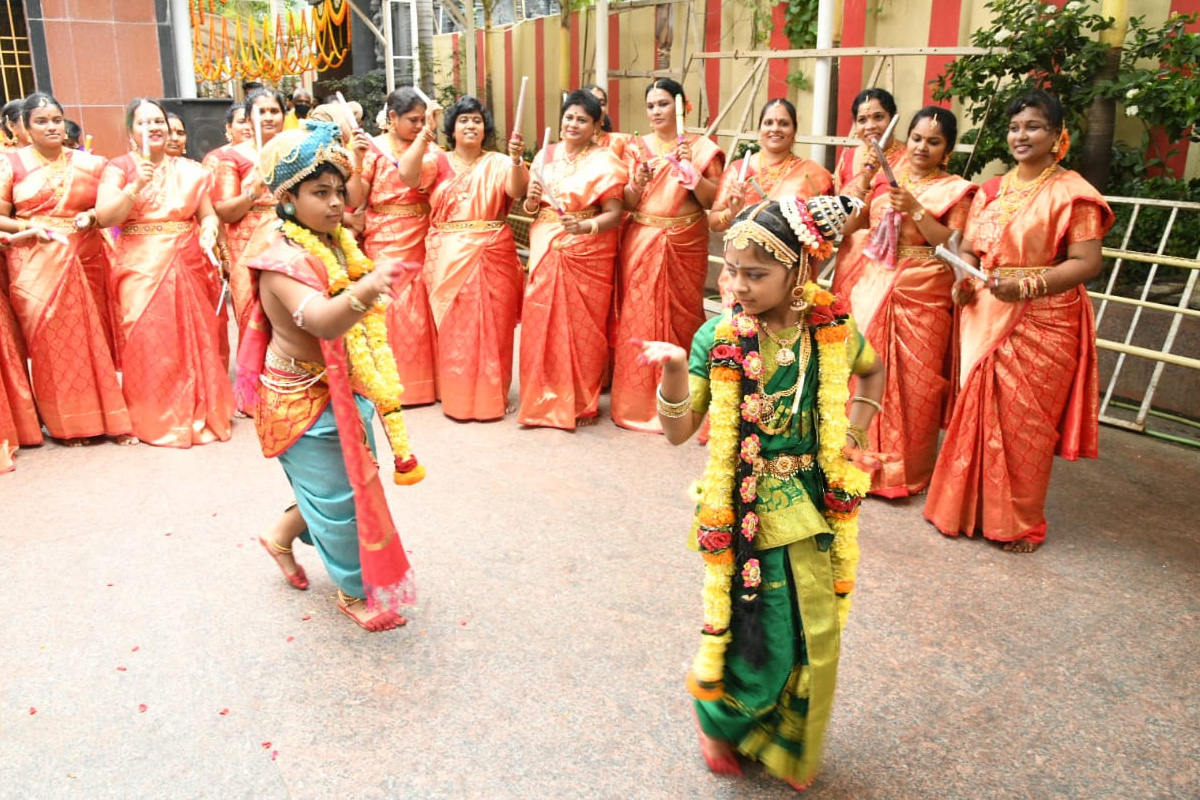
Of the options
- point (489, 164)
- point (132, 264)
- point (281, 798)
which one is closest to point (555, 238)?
point (489, 164)

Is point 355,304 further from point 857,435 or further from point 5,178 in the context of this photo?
point 5,178

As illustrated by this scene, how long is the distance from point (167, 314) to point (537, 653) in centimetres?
310

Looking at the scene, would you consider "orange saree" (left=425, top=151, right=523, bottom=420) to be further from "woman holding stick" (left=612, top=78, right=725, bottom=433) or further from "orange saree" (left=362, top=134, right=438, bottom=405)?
"woman holding stick" (left=612, top=78, right=725, bottom=433)

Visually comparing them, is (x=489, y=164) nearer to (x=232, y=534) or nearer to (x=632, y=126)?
(x=232, y=534)

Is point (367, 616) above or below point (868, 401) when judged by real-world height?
below

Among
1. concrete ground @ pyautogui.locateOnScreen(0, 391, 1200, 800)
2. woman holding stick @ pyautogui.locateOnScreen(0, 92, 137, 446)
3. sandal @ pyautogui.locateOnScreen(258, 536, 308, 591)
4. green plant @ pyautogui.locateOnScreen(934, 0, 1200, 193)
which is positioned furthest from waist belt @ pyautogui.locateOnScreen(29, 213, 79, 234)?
green plant @ pyautogui.locateOnScreen(934, 0, 1200, 193)

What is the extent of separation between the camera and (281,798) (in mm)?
2473

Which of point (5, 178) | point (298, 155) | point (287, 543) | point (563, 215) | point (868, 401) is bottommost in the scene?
point (287, 543)

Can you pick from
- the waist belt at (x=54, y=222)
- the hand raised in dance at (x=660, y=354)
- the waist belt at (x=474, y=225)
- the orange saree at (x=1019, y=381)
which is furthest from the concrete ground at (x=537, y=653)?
the waist belt at (x=474, y=225)

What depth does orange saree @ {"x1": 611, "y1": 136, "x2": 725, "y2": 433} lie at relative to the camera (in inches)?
206

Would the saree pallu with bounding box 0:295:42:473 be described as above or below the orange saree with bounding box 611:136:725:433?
below

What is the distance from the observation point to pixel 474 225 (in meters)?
5.51

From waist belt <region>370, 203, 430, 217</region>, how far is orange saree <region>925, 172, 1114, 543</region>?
10.3 feet

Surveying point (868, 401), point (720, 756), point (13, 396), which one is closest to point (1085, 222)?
point (868, 401)
